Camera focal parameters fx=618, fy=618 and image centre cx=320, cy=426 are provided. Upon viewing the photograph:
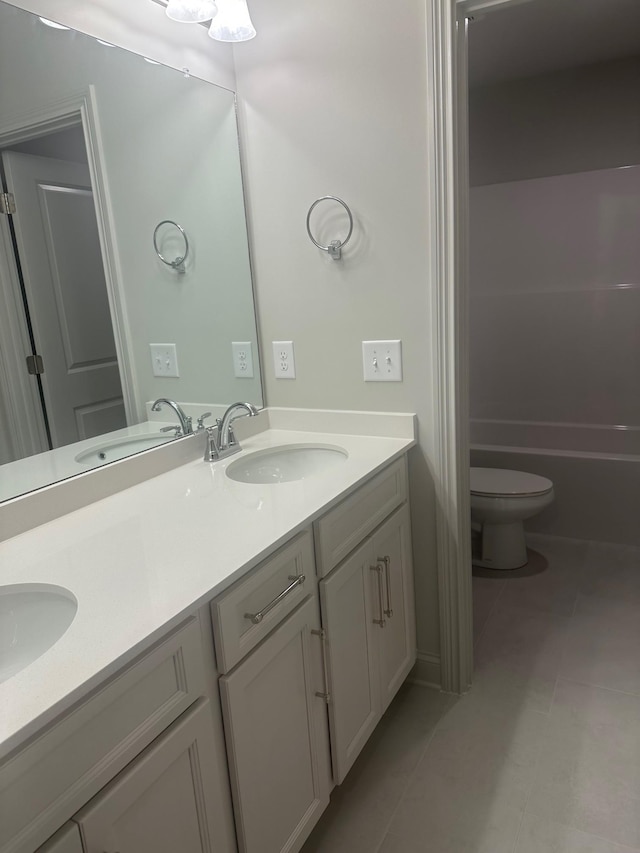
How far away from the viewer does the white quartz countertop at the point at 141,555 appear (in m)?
0.81

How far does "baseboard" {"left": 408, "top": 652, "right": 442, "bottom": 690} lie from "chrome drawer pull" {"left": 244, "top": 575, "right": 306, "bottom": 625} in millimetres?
926

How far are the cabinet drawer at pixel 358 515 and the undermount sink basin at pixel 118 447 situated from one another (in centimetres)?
59

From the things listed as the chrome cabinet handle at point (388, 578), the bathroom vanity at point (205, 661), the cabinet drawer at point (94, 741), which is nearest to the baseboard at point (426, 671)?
the bathroom vanity at point (205, 661)

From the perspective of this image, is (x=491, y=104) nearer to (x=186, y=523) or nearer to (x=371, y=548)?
(x=371, y=548)

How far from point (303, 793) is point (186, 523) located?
0.65m

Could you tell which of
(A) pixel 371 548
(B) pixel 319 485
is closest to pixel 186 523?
(B) pixel 319 485

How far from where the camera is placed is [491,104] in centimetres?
325

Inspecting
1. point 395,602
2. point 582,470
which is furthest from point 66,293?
point 582,470

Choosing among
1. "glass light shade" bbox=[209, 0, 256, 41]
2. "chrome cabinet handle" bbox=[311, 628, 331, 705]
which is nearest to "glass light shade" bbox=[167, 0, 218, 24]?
"glass light shade" bbox=[209, 0, 256, 41]

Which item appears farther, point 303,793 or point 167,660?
point 303,793

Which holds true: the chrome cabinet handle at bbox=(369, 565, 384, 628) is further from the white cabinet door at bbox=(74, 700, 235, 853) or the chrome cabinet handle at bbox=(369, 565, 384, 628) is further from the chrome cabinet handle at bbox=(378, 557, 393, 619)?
the white cabinet door at bbox=(74, 700, 235, 853)

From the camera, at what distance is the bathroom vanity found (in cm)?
81

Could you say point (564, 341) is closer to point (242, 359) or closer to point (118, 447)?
point (242, 359)

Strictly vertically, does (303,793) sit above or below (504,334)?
below
